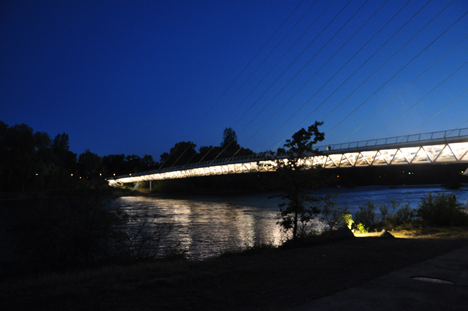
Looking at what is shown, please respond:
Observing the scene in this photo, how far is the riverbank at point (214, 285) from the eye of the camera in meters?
5.72

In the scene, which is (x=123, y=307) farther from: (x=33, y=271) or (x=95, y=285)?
(x=33, y=271)

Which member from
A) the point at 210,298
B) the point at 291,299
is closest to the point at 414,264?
the point at 291,299

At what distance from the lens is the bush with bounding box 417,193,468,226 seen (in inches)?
714

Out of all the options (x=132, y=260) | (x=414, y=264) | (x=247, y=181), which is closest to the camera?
(x=414, y=264)

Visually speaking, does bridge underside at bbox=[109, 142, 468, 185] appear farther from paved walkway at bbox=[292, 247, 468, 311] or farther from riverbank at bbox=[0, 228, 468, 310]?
paved walkway at bbox=[292, 247, 468, 311]

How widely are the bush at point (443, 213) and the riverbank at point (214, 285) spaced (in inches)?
Answer: 419

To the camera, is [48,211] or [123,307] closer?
[123,307]

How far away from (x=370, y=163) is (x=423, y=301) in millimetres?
36611

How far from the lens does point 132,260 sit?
1166cm

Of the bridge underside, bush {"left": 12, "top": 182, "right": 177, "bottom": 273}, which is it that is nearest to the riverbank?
bush {"left": 12, "top": 182, "right": 177, "bottom": 273}

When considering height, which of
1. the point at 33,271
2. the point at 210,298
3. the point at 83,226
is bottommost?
the point at 33,271

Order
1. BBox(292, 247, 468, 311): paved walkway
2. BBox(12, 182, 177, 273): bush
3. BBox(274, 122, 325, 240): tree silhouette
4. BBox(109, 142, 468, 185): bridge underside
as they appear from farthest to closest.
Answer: BBox(109, 142, 468, 185): bridge underside, BBox(274, 122, 325, 240): tree silhouette, BBox(12, 182, 177, 273): bush, BBox(292, 247, 468, 311): paved walkway

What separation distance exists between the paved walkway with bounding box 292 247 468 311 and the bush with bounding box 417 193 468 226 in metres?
12.8

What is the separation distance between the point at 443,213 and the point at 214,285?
661 inches
